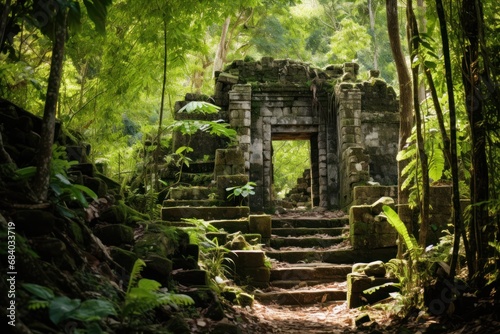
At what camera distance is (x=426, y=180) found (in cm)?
479

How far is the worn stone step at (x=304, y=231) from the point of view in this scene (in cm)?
923

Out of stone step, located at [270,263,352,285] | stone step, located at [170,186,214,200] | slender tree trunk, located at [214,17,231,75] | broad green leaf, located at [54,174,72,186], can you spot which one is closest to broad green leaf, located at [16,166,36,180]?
broad green leaf, located at [54,174,72,186]

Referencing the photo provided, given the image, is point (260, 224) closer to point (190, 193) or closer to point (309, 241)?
point (309, 241)

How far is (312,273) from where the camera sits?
7.15 metres

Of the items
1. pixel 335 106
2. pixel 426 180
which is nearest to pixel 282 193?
pixel 335 106

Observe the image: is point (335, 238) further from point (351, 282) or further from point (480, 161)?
point (480, 161)

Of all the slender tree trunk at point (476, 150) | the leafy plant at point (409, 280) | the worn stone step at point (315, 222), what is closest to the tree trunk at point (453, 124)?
the slender tree trunk at point (476, 150)

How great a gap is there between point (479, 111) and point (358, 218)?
3.89 meters

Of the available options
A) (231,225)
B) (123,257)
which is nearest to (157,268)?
(123,257)

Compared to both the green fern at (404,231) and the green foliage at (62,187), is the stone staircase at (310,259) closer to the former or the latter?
the green fern at (404,231)

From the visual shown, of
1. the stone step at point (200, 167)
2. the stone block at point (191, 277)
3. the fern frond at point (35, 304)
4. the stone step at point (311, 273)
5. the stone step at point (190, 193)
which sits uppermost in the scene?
the stone step at point (200, 167)

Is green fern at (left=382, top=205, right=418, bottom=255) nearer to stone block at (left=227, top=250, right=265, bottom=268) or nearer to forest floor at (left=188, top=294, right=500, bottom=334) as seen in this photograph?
forest floor at (left=188, top=294, right=500, bottom=334)

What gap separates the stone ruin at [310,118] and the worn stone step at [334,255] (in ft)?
13.6

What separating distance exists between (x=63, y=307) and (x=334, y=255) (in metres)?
5.91
